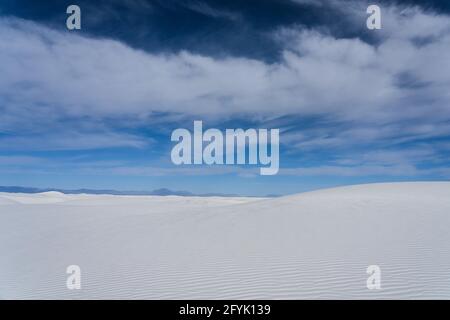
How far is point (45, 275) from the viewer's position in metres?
5.30

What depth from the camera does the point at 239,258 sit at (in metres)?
6.14

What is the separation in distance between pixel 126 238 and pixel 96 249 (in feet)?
5.50

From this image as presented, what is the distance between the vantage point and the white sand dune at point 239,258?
4.57 meters

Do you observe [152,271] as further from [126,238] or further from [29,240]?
[29,240]

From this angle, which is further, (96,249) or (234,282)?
(96,249)

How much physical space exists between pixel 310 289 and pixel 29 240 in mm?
6957

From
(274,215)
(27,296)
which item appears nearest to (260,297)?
(27,296)

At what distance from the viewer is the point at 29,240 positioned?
330 inches

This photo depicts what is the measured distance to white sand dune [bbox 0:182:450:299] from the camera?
457 centimetres
